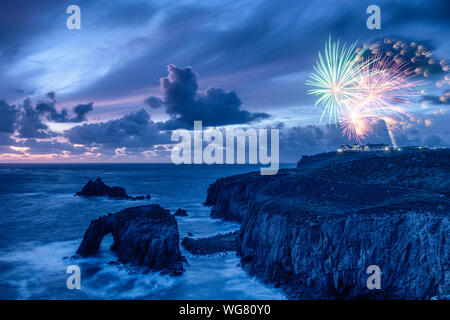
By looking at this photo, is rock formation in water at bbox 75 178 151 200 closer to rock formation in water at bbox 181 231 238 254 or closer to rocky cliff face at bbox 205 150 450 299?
rock formation in water at bbox 181 231 238 254

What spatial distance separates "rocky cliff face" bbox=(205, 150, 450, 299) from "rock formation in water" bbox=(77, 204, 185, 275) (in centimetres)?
944

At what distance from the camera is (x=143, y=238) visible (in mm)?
33156

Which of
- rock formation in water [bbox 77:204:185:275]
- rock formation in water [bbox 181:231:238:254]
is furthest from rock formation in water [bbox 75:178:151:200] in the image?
rock formation in water [bbox 77:204:185:275]

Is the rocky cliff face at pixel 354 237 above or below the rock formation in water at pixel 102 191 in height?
above

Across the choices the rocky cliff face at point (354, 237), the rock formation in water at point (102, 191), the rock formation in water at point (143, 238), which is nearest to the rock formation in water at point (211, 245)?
the rocky cliff face at point (354, 237)

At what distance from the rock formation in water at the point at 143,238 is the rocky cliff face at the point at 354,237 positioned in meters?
9.44

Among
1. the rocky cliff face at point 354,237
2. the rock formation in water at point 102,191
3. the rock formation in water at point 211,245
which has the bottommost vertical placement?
the rock formation in water at point 211,245

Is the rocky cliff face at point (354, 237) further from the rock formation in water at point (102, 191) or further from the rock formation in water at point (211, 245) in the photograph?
the rock formation in water at point (102, 191)

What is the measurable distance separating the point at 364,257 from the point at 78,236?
46.6 m

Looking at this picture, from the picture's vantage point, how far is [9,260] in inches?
1475

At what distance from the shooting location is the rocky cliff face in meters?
21.3

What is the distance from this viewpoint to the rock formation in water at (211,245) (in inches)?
1578
